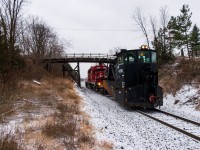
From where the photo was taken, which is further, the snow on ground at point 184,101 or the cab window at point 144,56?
the cab window at point 144,56

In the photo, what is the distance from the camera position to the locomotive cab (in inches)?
592

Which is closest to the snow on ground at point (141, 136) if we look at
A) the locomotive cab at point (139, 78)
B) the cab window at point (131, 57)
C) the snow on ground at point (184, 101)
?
the locomotive cab at point (139, 78)

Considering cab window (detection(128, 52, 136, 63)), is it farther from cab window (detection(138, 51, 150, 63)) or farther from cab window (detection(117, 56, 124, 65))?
cab window (detection(117, 56, 124, 65))

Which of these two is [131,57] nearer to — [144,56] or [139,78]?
[144,56]

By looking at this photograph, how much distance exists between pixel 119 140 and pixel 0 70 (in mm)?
8528

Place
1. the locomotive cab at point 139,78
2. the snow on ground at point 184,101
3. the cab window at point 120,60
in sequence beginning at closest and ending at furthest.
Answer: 1. the snow on ground at point 184,101
2. the locomotive cab at point 139,78
3. the cab window at point 120,60

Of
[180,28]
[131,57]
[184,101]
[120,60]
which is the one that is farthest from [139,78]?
[180,28]

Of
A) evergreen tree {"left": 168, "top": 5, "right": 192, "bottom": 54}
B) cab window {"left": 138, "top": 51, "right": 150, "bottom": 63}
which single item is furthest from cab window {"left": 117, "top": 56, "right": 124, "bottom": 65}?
evergreen tree {"left": 168, "top": 5, "right": 192, "bottom": 54}

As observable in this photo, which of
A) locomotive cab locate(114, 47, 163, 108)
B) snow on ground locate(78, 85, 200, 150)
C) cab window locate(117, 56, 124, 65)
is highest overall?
cab window locate(117, 56, 124, 65)

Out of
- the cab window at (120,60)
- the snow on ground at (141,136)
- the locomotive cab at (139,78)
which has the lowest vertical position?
the snow on ground at (141,136)

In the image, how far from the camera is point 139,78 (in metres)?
15.8

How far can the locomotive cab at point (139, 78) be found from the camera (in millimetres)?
15039

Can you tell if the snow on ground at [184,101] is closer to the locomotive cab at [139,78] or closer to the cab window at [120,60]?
the locomotive cab at [139,78]

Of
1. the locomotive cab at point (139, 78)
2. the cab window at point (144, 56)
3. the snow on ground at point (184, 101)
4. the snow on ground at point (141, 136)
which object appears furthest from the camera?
the cab window at point (144, 56)
